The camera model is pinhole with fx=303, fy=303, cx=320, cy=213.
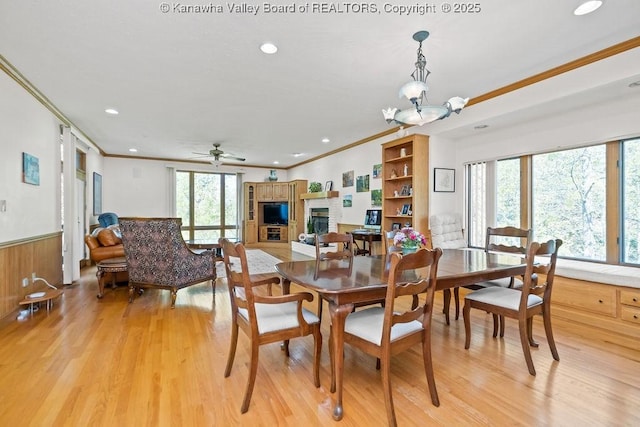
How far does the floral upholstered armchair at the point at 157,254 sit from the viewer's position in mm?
3527

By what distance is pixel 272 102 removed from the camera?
410cm

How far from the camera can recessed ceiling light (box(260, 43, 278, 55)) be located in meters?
2.64

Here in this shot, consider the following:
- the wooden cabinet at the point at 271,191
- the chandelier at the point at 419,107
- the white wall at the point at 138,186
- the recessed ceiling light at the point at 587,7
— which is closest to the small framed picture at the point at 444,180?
the chandelier at the point at 419,107

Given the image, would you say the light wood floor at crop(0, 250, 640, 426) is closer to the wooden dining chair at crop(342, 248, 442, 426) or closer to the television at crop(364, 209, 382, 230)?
the wooden dining chair at crop(342, 248, 442, 426)

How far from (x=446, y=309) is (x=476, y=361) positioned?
91 centimetres

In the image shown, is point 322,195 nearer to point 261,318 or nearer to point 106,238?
point 106,238

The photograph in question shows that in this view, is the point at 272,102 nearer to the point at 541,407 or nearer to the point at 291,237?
the point at 541,407

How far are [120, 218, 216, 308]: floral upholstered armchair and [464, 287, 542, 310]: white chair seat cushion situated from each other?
311cm

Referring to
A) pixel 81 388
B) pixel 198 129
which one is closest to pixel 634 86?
pixel 81 388

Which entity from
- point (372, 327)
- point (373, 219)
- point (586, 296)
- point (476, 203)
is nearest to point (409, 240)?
point (372, 327)

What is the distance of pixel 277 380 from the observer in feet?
6.77

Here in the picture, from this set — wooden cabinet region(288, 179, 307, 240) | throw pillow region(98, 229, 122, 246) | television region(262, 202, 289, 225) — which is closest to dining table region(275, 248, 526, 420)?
throw pillow region(98, 229, 122, 246)

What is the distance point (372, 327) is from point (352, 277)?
333mm

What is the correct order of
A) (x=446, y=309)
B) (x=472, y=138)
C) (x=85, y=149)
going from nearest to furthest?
(x=446, y=309) < (x=472, y=138) < (x=85, y=149)
